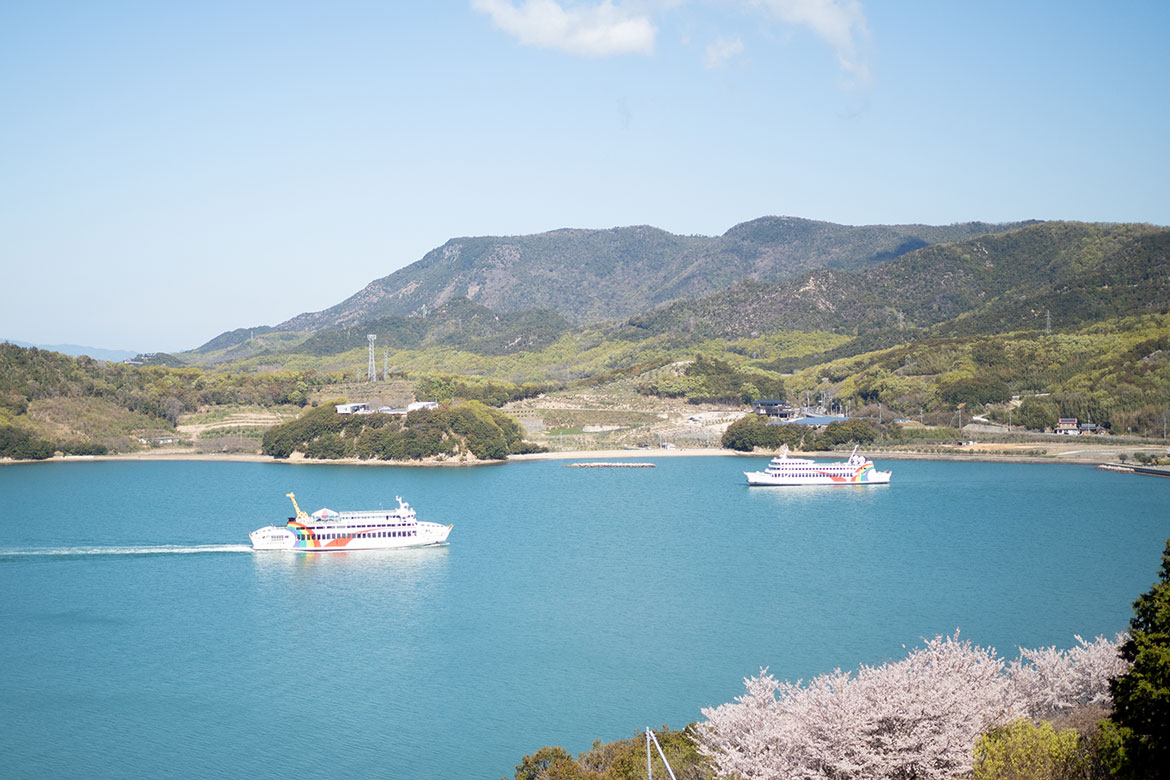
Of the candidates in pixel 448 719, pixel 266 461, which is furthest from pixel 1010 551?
pixel 266 461

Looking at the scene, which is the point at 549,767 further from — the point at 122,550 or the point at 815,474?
the point at 815,474

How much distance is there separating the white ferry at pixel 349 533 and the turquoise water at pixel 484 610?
36.3 inches

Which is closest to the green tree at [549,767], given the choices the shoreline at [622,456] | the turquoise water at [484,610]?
the turquoise water at [484,610]

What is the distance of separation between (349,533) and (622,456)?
34.8 meters

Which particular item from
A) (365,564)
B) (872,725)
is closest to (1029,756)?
Result: (872,725)

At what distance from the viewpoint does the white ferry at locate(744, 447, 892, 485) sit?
58.7m

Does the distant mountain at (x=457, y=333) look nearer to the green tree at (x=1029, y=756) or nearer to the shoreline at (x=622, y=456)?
the shoreline at (x=622, y=456)

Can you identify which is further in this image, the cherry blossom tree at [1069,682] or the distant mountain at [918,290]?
the distant mountain at [918,290]

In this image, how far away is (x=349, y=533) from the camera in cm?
4041

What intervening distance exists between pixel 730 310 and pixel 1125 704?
140184 mm

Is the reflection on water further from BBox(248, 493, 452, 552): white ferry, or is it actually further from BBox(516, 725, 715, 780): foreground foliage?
BBox(516, 725, 715, 780): foreground foliage

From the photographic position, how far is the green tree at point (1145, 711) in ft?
37.6

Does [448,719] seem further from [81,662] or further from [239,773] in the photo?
[81,662]

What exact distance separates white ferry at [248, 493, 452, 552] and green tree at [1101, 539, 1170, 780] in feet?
102
